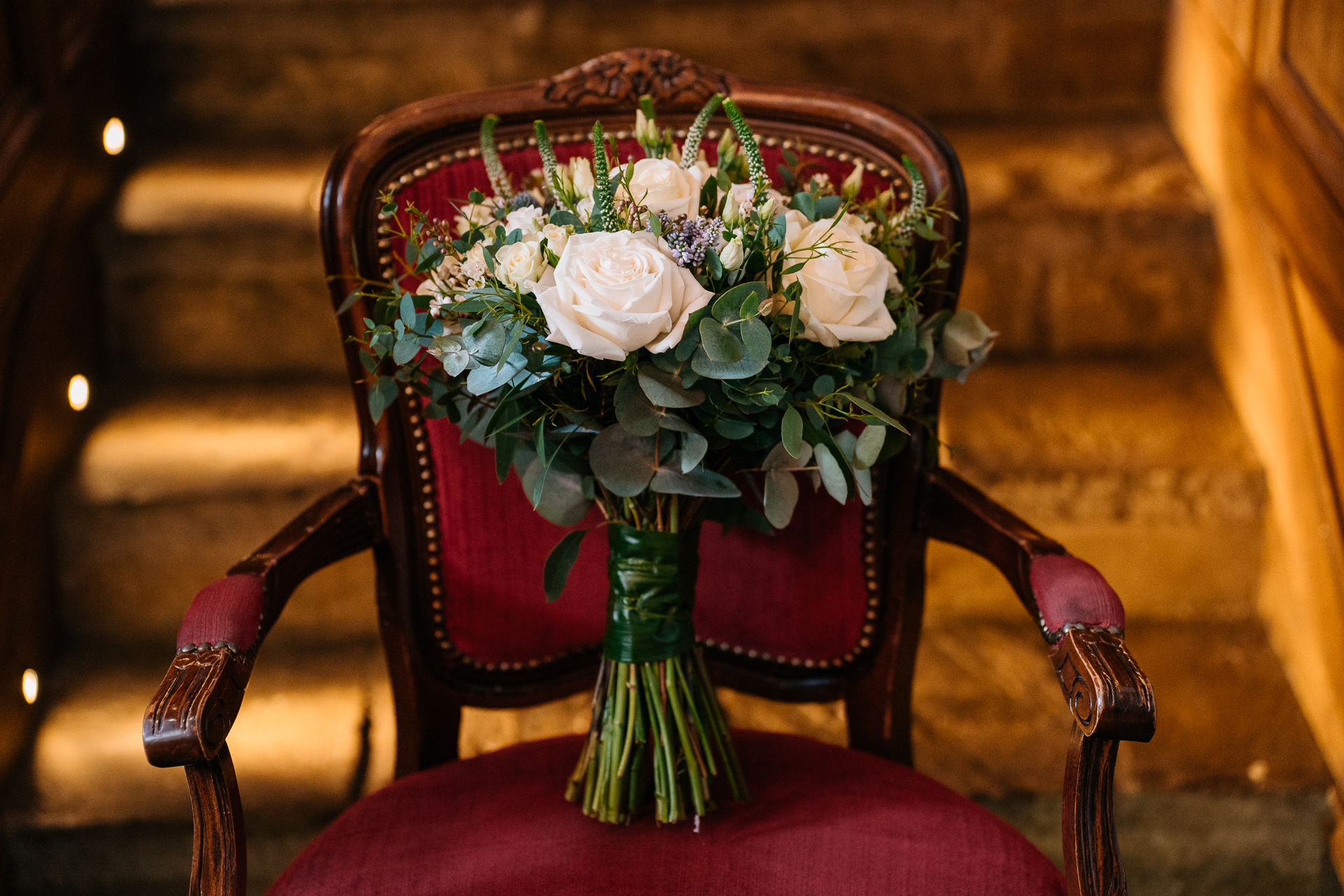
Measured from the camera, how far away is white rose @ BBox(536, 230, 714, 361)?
776 mm

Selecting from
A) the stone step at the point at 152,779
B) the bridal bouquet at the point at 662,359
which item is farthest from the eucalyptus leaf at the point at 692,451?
the stone step at the point at 152,779

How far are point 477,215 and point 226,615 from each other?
392mm

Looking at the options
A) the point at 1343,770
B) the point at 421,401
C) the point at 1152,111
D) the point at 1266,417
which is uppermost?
the point at 1152,111

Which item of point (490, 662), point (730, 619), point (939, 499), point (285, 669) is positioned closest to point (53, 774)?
point (285, 669)

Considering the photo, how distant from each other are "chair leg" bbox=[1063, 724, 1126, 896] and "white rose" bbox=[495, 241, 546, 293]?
551 millimetres

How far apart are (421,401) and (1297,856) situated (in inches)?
52.8

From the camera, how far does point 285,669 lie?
181 centimetres

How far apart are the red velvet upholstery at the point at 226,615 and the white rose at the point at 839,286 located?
0.52m

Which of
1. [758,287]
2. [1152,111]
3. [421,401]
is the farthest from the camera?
[1152,111]

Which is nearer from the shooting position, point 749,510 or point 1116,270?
point 749,510

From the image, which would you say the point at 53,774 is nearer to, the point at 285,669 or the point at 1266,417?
the point at 285,669

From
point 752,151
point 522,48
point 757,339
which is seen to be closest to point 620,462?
point 757,339

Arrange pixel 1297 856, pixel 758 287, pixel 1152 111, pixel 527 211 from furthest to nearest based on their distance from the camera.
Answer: pixel 1152 111 < pixel 1297 856 < pixel 527 211 < pixel 758 287

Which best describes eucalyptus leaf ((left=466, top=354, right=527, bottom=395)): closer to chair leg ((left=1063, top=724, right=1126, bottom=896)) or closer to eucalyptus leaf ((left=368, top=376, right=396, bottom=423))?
eucalyptus leaf ((left=368, top=376, right=396, bottom=423))
